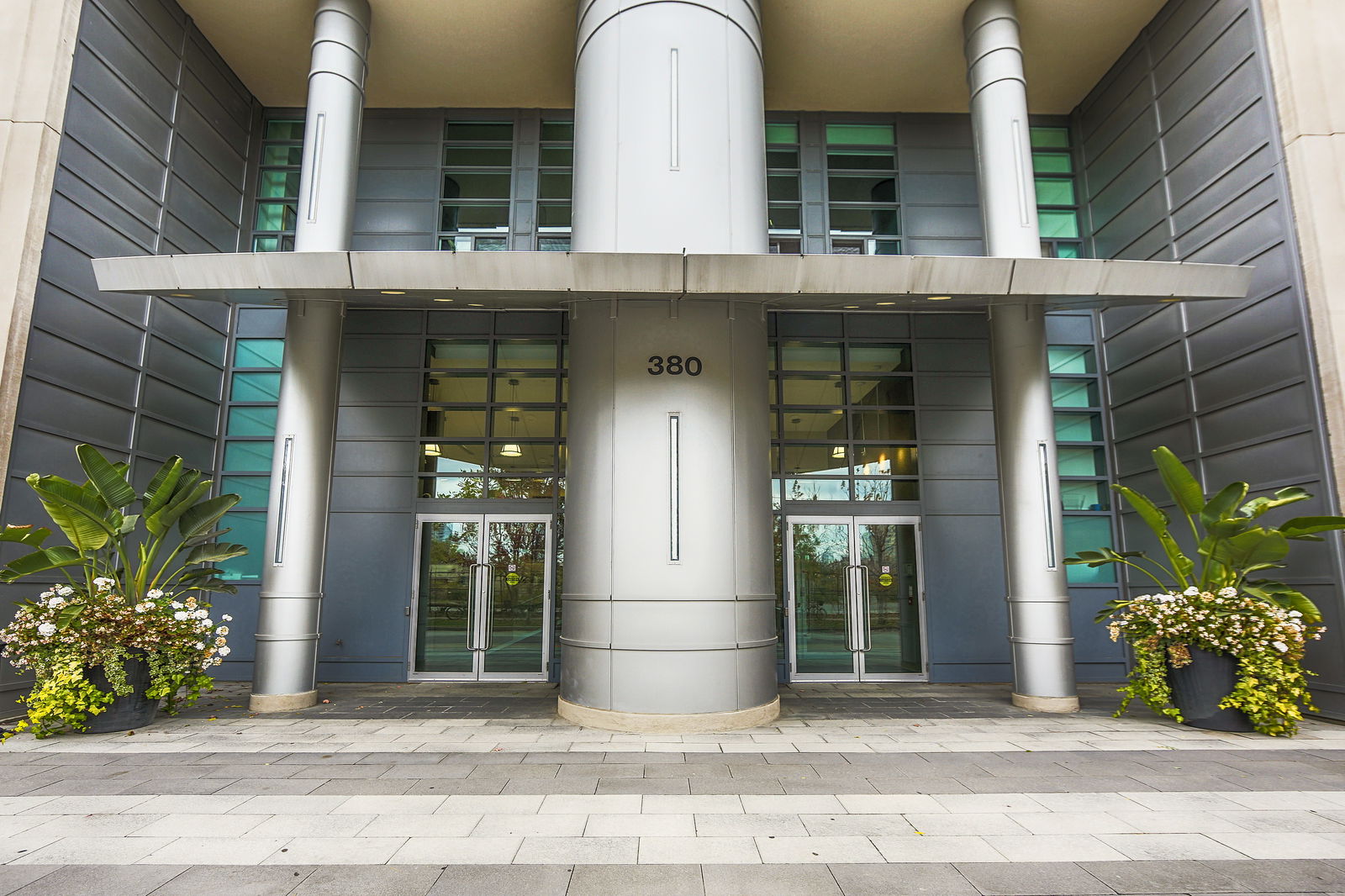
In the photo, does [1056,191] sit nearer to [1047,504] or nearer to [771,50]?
[771,50]

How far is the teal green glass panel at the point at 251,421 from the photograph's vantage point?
1244 cm

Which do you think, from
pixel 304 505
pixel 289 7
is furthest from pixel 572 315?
pixel 289 7

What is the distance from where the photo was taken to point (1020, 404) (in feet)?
32.3

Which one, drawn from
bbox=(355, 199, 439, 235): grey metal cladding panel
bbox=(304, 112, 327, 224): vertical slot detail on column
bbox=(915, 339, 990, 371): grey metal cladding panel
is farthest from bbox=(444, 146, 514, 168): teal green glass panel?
bbox=(915, 339, 990, 371): grey metal cladding panel

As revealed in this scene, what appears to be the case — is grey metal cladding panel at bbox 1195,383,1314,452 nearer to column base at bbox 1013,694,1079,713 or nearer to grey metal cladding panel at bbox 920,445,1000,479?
grey metal cladding panel at bbox 920,445,1000,479

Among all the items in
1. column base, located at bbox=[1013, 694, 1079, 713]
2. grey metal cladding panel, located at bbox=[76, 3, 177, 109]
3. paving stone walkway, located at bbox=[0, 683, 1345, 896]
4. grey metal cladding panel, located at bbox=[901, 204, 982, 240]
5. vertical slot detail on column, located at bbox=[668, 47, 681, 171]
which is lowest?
paving stone walkway, located at bbox=[0, 683, 1345, 896]

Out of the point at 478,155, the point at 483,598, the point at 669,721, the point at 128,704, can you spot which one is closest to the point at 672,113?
the point at 478,155

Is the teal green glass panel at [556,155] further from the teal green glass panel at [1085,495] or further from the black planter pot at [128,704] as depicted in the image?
the teal green glass panel at [1085,495]

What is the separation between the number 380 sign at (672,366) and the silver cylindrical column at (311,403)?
4.66 meters

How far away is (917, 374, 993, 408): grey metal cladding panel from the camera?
12.5 m

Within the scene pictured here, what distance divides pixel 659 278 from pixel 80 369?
25.0 ft

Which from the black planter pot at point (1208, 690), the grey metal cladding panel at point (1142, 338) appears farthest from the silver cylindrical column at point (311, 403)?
the grey metal cladding panel at point (1142, 338)

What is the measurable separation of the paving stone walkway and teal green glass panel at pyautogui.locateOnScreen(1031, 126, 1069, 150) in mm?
10344

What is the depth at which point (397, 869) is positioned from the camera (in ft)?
14.0
